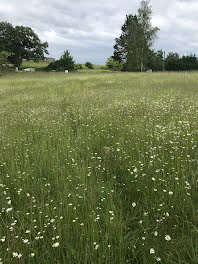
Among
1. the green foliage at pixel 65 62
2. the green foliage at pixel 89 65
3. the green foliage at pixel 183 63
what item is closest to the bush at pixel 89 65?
the green foliage at pixel 89 65

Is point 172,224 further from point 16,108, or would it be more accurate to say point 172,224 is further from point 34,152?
point 16,108

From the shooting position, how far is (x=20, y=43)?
51062 mm

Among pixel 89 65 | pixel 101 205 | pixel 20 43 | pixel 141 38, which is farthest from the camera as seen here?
pixel 89 65

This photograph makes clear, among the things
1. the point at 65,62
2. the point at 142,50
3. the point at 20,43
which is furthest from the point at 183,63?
the point at 20,43

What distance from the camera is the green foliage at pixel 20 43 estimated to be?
4944cm

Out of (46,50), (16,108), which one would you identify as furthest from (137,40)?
(16,108)

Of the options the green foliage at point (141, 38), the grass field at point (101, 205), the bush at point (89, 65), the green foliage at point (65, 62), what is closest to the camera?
the grass field at point (101, 205)

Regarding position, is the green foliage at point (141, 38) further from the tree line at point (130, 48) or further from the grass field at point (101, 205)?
the grass field at point (101, 205)

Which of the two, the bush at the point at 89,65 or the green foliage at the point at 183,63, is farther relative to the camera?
the bush at the point at 89,65

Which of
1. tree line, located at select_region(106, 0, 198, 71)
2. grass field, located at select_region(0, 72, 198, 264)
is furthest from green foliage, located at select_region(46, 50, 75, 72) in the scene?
grass field, located at select_region(0, 72, 198, 264)

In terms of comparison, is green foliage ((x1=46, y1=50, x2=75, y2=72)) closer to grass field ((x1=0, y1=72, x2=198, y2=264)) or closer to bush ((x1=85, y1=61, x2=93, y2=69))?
bush ((x1=85, y1=61, x2=93, y2=69))

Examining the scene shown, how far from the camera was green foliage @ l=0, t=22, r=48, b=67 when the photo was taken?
49.4 m

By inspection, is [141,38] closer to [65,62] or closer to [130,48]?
[130,48]

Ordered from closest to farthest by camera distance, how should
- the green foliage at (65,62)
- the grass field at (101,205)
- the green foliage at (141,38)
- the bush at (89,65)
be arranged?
the grass field at (101,205)
the green foliage at (141,38)
the green foliage at (65,62)
the bush at (89,65)
